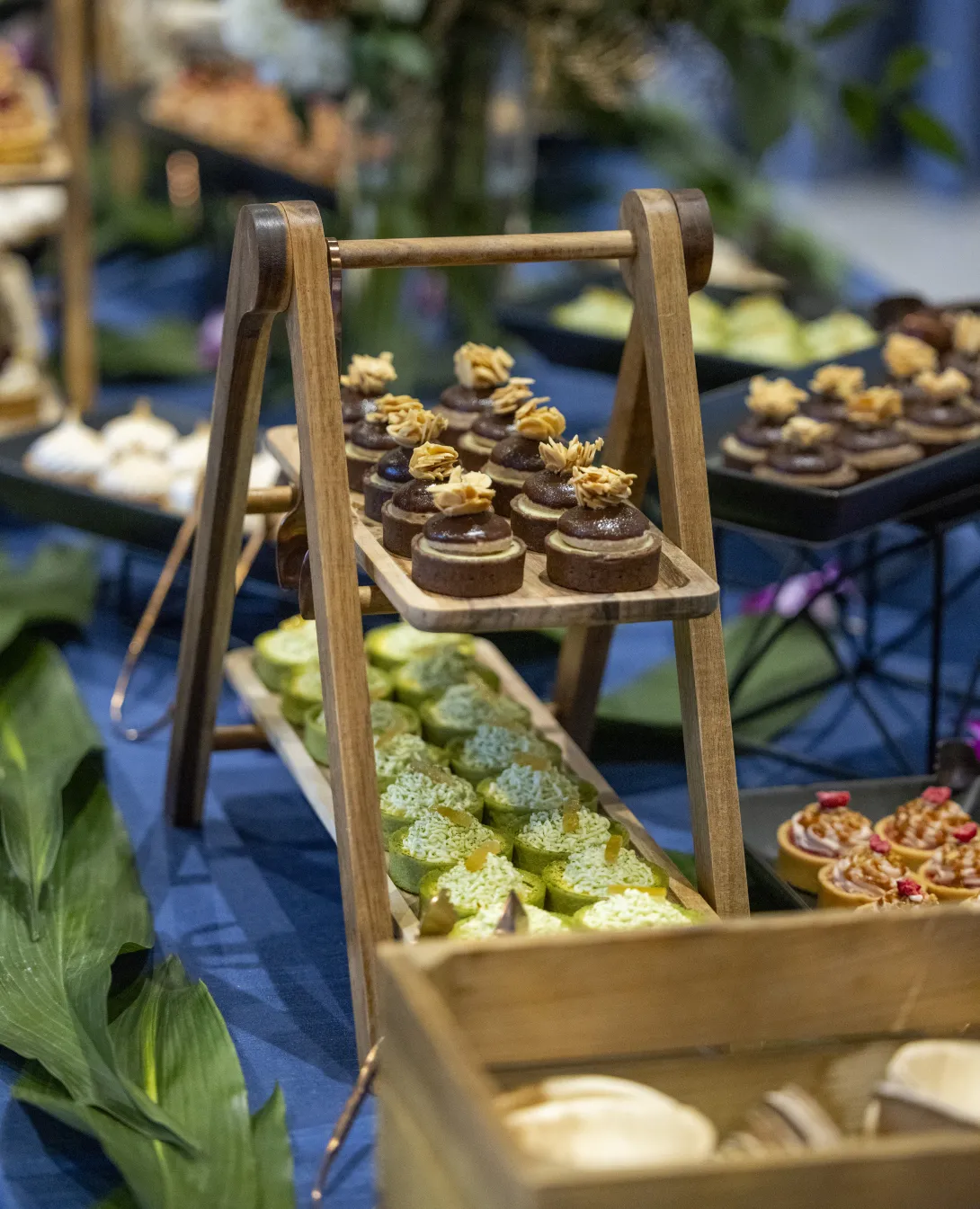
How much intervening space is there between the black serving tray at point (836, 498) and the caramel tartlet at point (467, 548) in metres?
0.76

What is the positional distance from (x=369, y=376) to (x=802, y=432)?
0.73m

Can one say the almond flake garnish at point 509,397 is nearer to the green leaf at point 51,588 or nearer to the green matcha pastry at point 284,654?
the green matcha pastry at point 284,654

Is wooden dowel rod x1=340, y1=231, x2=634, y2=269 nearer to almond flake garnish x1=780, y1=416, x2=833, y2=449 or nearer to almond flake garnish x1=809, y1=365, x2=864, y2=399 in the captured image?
almond flake garnish x1=780, y1=416, x2=833, y2=449

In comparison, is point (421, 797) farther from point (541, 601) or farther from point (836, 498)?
point (836, 498)

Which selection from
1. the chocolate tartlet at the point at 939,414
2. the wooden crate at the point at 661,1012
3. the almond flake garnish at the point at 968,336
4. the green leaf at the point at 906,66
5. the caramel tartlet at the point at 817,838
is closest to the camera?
the wooden crate at the point at 661,1012

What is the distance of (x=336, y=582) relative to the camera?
167cm

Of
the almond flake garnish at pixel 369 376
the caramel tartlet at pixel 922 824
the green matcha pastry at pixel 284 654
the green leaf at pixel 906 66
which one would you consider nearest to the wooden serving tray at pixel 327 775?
the green matcha pastry at pixel 284 654

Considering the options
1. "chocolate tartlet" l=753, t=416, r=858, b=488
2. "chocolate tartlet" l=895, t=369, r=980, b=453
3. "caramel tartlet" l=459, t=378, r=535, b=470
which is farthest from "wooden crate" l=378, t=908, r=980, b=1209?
"chocolate tartlet" l=895, t=369, r=980, b=453

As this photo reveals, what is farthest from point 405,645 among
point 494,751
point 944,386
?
point 944,386

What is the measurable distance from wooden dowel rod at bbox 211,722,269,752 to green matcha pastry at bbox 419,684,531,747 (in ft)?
0.95

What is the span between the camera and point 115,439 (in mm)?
3268

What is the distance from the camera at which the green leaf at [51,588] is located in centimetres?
303

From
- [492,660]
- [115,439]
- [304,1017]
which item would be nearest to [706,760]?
[304,1017]

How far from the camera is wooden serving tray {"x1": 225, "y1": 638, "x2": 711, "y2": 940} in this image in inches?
72.3
